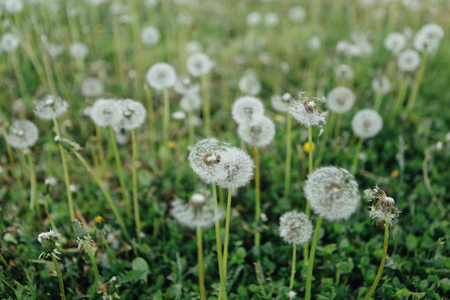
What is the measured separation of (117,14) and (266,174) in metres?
3.09

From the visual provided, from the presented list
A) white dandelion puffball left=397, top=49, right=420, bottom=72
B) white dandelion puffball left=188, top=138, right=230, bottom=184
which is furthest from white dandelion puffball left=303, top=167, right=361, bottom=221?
white dandelion puffball left=397, top=49, right=420, bottom=72

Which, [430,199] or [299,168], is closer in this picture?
[430,199]

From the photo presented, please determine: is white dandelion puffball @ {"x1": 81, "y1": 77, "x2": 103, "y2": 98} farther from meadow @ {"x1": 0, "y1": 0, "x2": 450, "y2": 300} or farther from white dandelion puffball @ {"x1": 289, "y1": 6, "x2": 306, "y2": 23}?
white dandelion puffball @ {"x1": 289, "y1": 6, "x2": 306, "y2": 23}

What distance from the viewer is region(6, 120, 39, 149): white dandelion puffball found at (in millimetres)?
2264

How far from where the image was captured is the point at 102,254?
6.85ft

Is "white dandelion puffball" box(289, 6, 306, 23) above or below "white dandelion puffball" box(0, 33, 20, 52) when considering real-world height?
above

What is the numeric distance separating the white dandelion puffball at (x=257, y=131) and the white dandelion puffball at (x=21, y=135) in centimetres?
138

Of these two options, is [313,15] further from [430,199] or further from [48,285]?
[48,285]

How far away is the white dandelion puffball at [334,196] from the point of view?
134 cm

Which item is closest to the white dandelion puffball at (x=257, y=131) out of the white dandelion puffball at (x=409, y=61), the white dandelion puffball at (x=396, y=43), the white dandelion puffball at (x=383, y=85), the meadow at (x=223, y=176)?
the meadow at (x=223, y=176)

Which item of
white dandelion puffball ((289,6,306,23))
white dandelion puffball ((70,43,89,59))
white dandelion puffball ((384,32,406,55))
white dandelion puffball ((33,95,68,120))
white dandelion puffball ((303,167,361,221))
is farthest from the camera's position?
white dandelion puffball ((289,6,306,23))

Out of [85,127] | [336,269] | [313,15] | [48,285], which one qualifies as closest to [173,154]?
[85,127]

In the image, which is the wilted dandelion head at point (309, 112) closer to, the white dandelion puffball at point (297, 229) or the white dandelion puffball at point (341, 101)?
the white dandelion puffball at point (297, 229)

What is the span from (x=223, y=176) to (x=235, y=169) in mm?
83
